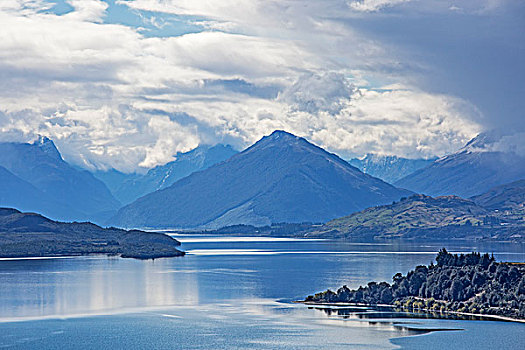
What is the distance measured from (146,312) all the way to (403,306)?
55.1 m

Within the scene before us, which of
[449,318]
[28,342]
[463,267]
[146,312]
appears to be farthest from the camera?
[463,267]

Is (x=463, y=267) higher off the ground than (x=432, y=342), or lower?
higher

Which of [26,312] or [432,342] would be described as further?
[26,312]

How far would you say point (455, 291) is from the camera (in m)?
179

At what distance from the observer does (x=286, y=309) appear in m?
179

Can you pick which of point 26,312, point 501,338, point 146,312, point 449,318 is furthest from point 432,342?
point 26,312

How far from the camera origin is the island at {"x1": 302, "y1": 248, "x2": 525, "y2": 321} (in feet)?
A: 561

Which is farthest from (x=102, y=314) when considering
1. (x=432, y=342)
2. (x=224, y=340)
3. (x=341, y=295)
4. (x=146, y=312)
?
(x=432, y=342)

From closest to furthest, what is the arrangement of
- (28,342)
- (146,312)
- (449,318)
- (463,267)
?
1. (28,342)
2. (449,318)
3. (146,312)
4. (463,267)

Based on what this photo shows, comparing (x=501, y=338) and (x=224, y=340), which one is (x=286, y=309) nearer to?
(x=224, y=340)

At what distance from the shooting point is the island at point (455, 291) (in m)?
171

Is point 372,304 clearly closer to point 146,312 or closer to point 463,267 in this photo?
point 463,267

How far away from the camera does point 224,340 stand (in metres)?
142

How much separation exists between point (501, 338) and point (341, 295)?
52.8 m
